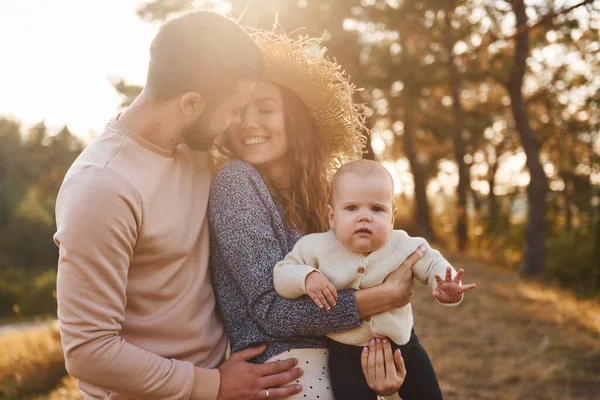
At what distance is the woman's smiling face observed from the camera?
2.61 m

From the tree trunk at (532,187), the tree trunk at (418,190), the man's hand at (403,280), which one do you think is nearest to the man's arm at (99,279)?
the man's hand at (403,280)

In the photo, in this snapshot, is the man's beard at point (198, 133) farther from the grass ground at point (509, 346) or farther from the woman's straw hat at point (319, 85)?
the grass ground at point (509, 346)

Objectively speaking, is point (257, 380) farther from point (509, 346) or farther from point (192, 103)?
point (509, 346)

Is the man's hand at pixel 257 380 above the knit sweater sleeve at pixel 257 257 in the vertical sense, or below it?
below

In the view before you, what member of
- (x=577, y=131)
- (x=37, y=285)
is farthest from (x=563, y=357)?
(x=37, y=285)

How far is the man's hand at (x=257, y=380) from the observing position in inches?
80.7

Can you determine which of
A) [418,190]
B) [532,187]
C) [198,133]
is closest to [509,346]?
[198,133]

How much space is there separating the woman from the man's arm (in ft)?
1.36

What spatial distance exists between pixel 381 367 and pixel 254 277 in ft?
1.88

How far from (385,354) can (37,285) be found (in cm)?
2588

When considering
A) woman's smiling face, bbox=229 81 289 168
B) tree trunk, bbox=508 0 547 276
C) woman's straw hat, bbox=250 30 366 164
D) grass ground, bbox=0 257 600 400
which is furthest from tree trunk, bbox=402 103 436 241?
woman's smiling face, bbox=229 81 289 168

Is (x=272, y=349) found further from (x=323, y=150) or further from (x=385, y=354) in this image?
(x=323, y=150)

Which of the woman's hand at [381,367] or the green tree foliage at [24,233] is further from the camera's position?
the green tree foliage at [24,233]

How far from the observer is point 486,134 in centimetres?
2245
